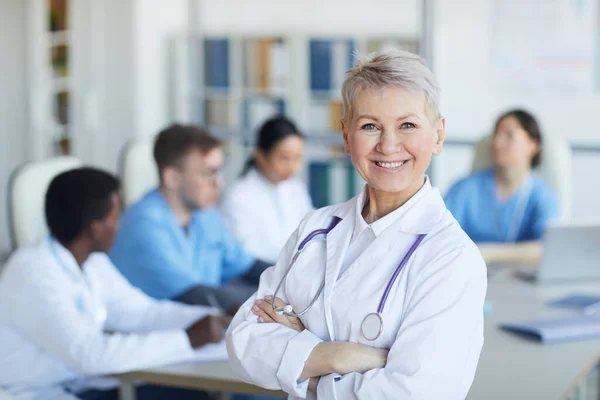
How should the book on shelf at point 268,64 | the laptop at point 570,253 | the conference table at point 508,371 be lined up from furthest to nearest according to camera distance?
the book on shelf at point 268,64 → the laptop at point 570,253 → the conference table at point 508,371

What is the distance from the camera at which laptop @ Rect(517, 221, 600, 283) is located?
283 cm

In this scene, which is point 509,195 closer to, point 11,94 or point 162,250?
point 162,250

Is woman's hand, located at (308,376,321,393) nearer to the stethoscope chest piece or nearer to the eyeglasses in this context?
the stethoscope chest piece

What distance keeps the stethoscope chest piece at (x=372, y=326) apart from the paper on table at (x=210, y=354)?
0.79 metres

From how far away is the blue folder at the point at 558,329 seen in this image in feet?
7.57

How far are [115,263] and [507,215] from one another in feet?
5.08

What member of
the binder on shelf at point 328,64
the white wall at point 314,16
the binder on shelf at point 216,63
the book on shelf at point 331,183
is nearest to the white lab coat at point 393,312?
the book on shelf at point 331,183

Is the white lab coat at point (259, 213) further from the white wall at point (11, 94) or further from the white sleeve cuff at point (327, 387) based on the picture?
the white wall at point (11, 94)

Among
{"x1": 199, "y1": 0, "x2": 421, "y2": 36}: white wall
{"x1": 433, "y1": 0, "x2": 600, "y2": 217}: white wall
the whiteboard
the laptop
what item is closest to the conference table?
the laptop

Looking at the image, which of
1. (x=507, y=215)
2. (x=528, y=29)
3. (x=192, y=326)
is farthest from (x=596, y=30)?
(x=192, y=326)

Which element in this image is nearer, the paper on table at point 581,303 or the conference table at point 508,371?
the conference table at point 508,371

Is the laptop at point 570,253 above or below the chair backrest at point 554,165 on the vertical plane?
below

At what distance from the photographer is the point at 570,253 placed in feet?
9.54

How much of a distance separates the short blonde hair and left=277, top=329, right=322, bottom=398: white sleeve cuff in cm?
41
